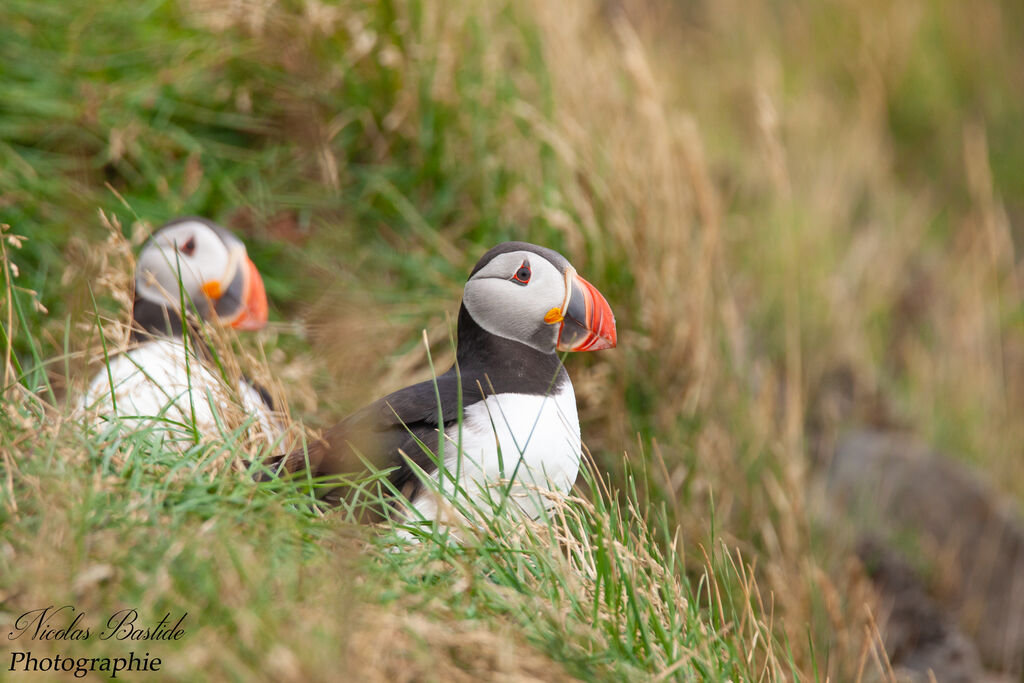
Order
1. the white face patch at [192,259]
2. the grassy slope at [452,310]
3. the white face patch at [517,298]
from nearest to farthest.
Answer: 1. the grassy slope at [452,310]
2. the white face patch at [517,298]
3. the white face patch at [192,259]

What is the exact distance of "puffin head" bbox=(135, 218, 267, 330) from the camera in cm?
329

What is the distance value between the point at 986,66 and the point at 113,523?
25.6ft

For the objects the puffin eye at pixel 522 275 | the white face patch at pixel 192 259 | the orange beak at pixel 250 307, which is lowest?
the orange beak at pixel 250 307

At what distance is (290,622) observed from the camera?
5.47ft

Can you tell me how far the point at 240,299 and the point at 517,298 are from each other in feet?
3.86

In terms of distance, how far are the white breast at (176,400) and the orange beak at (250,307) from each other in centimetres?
27

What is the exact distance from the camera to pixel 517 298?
8.44 feet

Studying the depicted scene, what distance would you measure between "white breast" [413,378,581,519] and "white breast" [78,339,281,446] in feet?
1.61

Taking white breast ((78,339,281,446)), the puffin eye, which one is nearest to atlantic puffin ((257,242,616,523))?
the puffin eye

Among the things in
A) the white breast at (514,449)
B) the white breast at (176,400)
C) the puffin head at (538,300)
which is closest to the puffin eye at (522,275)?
the puffin head at (538,300)

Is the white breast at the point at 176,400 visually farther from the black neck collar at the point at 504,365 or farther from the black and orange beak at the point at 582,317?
the black and orange beak at the point at 582,317

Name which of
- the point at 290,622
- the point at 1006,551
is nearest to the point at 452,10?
the point at 290,622

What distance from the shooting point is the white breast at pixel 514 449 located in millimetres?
2447

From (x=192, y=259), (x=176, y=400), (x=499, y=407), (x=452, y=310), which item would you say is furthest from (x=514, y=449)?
(x=452, y=310)
